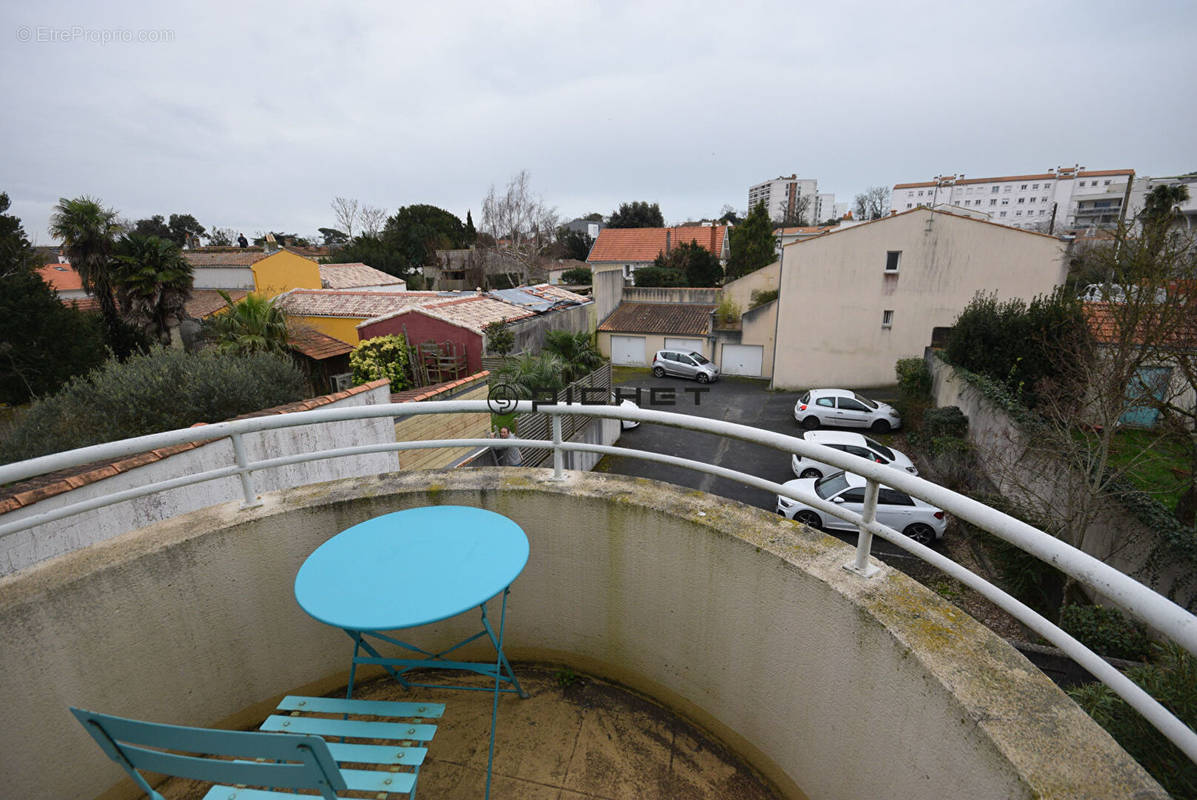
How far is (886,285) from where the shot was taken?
19.9 metres

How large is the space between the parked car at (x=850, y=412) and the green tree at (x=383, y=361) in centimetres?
1245

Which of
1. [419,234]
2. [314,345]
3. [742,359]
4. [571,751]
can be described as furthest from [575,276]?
[571,751]

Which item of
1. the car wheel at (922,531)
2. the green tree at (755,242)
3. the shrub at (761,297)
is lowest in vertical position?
the car wheel at (922,531)

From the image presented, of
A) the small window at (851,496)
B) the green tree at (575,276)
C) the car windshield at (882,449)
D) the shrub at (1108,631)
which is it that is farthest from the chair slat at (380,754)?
the green tree at (575,276)

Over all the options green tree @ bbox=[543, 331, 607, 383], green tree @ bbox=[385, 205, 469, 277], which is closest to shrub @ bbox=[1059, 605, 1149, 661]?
green tree @ bbox=[543, 331, 607, 383]

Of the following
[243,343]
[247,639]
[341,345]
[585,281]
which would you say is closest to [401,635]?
[247,639]

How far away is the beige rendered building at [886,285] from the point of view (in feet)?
59.6

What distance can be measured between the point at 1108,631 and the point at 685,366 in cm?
1788

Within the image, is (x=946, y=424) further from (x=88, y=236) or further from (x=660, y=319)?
(x=88, y=236)

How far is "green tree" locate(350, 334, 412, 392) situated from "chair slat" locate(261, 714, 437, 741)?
1314 cm

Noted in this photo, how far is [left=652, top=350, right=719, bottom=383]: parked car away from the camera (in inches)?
932

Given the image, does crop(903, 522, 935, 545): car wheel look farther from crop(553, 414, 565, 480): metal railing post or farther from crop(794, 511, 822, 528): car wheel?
crop(553, 414, 565, 480): metal railing post

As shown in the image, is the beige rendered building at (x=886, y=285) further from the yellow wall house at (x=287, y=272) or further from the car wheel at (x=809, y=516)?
the yellow wall house at (x=287, y=272)

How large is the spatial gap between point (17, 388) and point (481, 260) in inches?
1206
